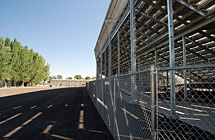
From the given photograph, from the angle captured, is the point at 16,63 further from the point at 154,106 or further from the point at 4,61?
the point at 154,106

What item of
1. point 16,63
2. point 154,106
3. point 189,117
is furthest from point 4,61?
point 154,106

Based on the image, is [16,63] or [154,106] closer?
[154,106]

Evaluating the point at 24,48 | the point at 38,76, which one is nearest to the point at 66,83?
the point at 38,76

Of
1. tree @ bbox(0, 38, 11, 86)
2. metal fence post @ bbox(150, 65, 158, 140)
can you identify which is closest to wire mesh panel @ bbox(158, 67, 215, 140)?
metal fence post @ bbox(150, 65, 158, 140)

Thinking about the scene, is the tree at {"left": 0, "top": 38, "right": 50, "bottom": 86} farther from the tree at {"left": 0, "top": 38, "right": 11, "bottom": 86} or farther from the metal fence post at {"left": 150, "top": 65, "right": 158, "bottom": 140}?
the metal fence post at {"left": 150, "top": 65, "right": 158, "bottom": 140}

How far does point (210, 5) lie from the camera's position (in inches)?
279

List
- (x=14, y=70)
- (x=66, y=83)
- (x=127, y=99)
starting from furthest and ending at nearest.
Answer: (x=66, y=83), (x=14, y=70), (x=127, y=99)

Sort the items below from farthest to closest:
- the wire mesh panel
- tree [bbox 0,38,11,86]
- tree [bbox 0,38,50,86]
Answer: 1. tree [bbox 0,38,50,86]
2. tree [bbox 0,38,11,86]
3. the wire mesh panel

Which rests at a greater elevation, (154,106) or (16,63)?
(16,63)

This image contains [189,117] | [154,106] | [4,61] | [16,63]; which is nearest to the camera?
[154,106]

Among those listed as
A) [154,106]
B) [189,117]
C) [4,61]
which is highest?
[4,61]

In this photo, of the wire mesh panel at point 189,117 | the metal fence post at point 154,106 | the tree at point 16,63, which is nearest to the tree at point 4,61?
the tree at point 16,63

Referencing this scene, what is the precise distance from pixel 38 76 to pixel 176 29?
5628 cm

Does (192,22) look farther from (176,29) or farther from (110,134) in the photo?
(110,134)
